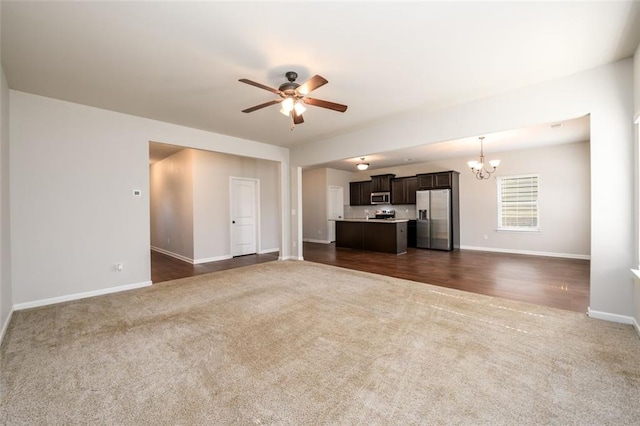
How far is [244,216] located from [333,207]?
3.67 m

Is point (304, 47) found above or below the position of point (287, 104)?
above

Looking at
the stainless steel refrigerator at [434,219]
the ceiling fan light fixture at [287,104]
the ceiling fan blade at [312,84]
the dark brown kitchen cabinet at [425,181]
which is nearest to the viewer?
the ceiling fan blade at [312,84]

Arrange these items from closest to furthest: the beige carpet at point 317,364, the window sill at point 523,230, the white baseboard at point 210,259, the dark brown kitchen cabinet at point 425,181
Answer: the beige carpet at point 317,364, the white baseboard at point 210,259, the window sill at point 523,230, the dark brown kitchen cabinet at point 425,181

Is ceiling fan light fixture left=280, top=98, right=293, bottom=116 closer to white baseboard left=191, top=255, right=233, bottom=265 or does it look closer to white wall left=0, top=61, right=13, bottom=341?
white wall left=0, top=61, right=13, bottom=341

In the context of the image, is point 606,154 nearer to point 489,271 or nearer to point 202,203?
point 489,271

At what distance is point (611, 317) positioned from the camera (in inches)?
113

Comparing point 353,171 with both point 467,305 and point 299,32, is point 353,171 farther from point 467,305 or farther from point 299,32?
point 299,32

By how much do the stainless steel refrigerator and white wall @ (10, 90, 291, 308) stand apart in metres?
6.76

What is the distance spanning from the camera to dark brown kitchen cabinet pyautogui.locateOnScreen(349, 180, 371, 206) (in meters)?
9.86

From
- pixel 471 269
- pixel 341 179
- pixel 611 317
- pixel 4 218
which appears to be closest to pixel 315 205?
pixel 341 179

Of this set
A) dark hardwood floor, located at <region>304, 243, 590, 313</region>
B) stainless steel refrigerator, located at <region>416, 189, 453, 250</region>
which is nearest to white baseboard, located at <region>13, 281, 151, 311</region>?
dark hardwood floor, located at <region>304, 243, 590, 313</region>

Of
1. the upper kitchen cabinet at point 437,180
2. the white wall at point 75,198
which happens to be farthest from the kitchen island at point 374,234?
the white wall at point 75,198

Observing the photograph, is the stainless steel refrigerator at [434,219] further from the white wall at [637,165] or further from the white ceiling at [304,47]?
the white wall at [637,165]

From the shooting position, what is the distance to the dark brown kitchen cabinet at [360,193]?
9858mm
